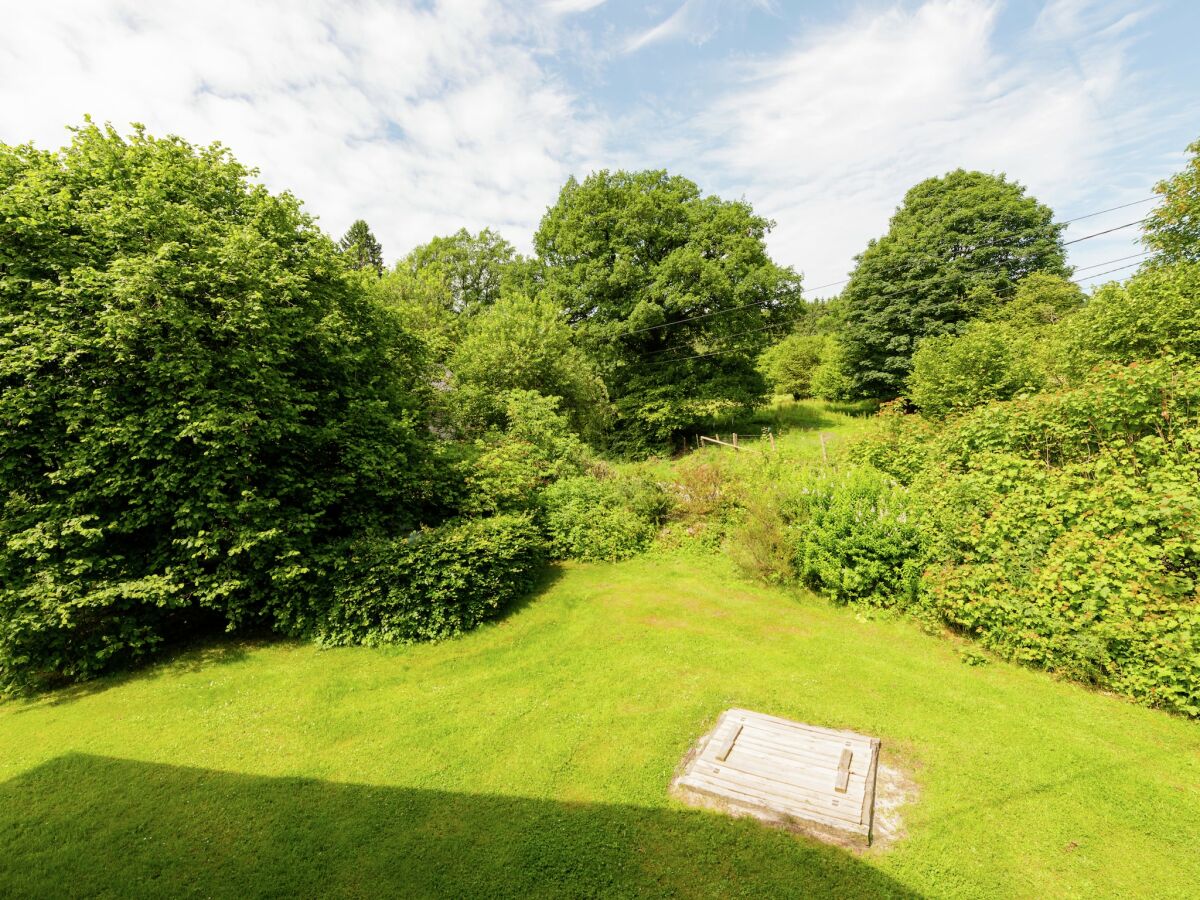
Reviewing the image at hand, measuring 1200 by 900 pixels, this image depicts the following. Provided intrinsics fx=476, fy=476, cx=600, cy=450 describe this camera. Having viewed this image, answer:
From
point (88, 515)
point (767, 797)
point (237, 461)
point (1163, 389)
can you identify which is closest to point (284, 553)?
point (237, 461)

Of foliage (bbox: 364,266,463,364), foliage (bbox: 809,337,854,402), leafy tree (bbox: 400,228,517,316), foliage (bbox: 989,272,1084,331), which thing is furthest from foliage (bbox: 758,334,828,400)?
foliage (bbox: 364,266,463,364)

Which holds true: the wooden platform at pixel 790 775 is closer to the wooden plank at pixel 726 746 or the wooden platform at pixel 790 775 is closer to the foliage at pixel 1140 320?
the wooden plank at pixel 726 746

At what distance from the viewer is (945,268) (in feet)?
89.1

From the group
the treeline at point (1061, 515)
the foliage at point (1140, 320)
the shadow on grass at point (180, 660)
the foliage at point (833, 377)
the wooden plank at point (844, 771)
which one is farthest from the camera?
the foliage at point (833, 377)

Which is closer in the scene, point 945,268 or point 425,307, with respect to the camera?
point 425,307

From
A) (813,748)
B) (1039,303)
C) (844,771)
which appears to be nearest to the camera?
(844,771)

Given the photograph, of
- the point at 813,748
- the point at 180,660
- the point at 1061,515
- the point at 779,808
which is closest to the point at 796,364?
the point at 1061,515

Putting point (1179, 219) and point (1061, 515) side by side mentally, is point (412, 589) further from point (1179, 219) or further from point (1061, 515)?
point (1179, 219)

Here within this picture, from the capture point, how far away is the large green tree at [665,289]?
23.1m

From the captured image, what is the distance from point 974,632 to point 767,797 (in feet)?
17.2

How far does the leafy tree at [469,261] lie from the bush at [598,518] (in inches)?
1094

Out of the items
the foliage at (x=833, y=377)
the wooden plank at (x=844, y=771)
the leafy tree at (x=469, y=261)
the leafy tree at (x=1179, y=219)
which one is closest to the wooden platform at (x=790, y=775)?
the wooden plank at (x=844, y=771)

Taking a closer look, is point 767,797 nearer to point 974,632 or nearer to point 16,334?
point 974,632

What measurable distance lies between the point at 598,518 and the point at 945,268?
27.4 m
